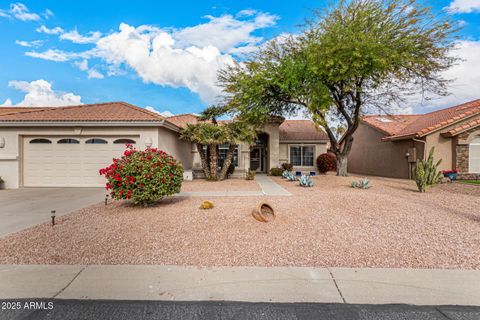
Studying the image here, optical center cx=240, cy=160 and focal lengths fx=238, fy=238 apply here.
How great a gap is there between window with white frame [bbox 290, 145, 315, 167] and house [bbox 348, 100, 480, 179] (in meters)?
5.67

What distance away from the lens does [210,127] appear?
44.4 ft

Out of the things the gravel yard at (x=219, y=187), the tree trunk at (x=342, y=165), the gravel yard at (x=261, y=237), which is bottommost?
the gravel yard at (x=261, y=237)

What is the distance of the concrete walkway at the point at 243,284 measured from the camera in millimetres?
2979

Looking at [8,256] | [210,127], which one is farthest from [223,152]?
[8,256]

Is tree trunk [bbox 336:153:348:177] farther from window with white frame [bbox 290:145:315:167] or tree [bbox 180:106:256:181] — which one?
tree [bbox 180:106:256:181]

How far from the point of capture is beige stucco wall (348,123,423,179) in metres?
17.1

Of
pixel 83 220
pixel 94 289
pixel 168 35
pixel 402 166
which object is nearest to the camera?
pixel 94 289

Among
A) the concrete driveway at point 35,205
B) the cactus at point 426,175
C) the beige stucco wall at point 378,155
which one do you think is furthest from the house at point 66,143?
the beige stucco wall at point 378,155

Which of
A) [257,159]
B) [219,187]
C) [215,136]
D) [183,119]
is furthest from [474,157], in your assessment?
[183,119]

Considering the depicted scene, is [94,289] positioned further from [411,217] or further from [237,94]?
[237,94]

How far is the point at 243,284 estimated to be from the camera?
3.27 m

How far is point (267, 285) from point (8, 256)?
4440 mm

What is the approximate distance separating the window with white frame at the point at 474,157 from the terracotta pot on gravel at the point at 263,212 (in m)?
→ 16.0

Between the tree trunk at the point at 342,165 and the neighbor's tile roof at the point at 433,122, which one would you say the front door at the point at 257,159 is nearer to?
the tree trunk at the point at 342,165
